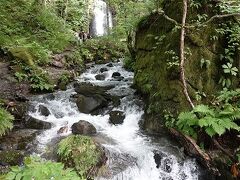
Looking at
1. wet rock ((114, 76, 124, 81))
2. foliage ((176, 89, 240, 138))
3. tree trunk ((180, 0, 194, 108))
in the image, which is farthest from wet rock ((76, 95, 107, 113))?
wet rock ((114, 76, 124, 81))

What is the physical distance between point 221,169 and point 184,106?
1813 mm

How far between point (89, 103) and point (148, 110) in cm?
219

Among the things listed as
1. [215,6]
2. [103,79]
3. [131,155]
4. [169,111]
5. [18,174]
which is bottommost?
[103,79]

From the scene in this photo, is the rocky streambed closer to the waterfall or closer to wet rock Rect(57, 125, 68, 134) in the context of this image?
wet rock Rect(57, 125, 68, 134)

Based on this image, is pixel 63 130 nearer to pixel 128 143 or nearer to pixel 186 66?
pixel 128 143

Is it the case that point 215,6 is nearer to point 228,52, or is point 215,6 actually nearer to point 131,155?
point 228,52

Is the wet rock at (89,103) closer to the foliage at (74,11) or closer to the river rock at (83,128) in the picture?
the river rock at (83,128)

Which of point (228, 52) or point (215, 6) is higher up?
point (215, 6)

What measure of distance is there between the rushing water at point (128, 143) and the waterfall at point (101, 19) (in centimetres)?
1819

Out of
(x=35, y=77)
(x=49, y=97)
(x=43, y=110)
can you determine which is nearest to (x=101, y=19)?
(x=35, y=77)

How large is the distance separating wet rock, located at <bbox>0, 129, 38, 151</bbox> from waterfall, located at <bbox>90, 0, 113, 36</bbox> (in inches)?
807

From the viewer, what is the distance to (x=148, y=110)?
8.51m

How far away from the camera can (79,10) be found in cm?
2222

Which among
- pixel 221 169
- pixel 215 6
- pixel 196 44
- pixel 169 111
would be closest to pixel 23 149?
pixel 169 111
